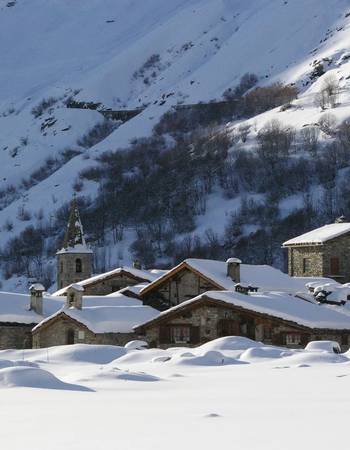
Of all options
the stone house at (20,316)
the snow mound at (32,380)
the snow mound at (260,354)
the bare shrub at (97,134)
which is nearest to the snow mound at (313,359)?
the snow mound at (260,354)

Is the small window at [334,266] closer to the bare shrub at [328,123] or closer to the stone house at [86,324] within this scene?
the stone house at [86,324]

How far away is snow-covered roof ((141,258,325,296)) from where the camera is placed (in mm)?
51281

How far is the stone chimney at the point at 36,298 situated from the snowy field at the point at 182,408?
27.4 meters

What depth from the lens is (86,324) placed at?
47156 mm

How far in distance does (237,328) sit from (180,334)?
94.2 inches

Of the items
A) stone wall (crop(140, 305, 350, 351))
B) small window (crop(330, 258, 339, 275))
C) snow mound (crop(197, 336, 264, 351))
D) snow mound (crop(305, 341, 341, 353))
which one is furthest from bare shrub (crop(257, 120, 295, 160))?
snow mound (crop(305, 341, 341, 353))

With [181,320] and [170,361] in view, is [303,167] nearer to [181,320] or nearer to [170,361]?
[181,320]

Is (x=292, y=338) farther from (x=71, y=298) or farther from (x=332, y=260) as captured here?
(x=332, y=260)

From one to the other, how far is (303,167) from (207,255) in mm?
16647

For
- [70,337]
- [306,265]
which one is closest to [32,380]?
[70,337]

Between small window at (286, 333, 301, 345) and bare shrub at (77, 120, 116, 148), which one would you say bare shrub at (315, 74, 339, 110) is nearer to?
bare shrub at (77, 120, 116, 148)

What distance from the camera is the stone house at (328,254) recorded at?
63.2 metres

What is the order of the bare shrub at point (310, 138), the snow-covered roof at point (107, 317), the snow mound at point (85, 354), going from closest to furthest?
the snow mound at point (85, 354), the snow-covered roof at point (107, 317), the bare shrub at point (310, 138)

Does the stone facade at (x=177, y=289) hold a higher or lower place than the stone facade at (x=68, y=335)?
higher
